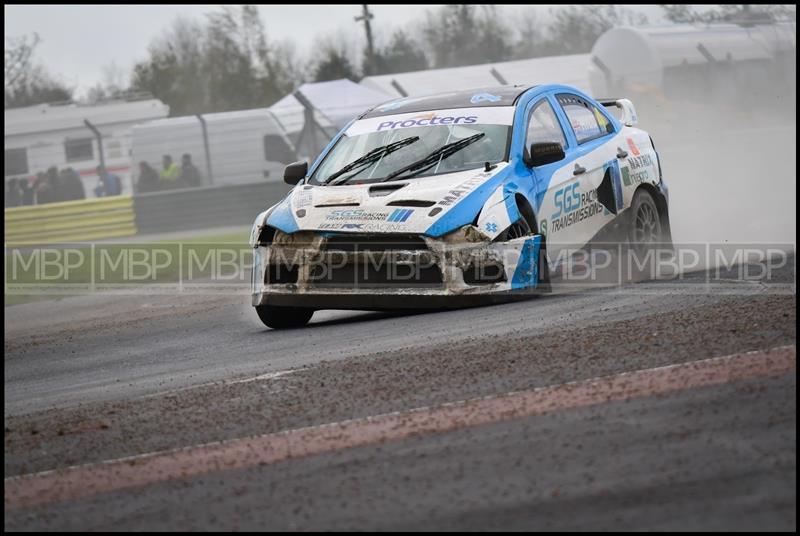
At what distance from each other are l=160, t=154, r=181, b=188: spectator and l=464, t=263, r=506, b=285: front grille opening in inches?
847

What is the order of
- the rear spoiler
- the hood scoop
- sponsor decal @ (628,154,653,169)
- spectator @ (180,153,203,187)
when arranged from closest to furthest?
1. the hood scoop
2. sponsor decal @ (628,154,653,169)
3. the rear spoiler
4. spectator @ (180,153,203,187)

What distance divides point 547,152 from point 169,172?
2142cm

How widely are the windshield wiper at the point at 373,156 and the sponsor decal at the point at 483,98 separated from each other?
25.9 inches

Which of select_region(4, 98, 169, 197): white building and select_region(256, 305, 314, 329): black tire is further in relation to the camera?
select_region(4, 98, 169, 197): white building

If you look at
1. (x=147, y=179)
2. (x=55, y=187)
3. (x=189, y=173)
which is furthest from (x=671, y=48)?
(x=55, y=187)

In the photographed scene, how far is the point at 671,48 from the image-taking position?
29.1 metres

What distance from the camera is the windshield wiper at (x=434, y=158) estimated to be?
8.60 metres

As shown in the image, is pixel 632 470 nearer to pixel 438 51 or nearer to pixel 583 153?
pixel 583 153

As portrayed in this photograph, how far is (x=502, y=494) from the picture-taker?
149 inches

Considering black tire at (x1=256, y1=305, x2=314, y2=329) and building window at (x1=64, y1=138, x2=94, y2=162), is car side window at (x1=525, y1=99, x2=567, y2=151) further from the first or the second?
building window at (x1=64, y1=138, x2=94, y2=162)

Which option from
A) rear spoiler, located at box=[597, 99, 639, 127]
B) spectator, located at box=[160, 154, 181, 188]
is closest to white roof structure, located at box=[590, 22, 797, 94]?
spectator, located at box=[160, 154, 181, 188]

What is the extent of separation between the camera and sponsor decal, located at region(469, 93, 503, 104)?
932 centimetres

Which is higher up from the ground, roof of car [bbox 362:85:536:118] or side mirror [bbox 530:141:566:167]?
roof of car [bbox 362:85:536:118]

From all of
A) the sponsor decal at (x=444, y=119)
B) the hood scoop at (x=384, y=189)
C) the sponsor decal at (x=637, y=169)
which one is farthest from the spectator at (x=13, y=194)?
the hood scoop at (x=384, y=189)
